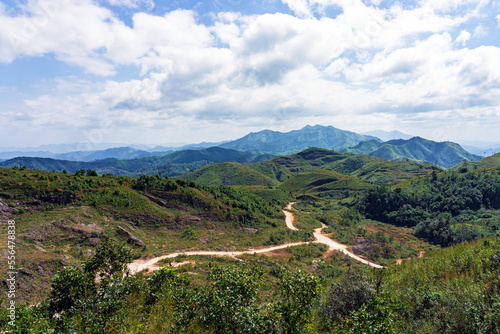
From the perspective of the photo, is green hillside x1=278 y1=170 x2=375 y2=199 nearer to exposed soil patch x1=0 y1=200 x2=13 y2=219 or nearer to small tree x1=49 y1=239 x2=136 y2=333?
exposed soil patch x1=0 y1=200 x2=13 y2=219

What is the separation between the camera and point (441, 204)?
98.2 meters

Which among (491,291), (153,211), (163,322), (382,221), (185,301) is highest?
(185,301)

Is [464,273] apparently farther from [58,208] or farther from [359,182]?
[359,182]

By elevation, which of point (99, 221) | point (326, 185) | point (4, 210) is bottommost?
point (326, 185)

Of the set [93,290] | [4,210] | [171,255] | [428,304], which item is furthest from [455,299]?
[4,210]

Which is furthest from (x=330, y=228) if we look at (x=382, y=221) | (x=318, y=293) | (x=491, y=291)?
(x=318, y=293)

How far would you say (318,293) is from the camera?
10734 mm

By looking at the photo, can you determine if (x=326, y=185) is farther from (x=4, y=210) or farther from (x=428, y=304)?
(x=4, y=210)

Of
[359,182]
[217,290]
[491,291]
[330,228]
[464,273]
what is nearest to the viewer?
[217,290]

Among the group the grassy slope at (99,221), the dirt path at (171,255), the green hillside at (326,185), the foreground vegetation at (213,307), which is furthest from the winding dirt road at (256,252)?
the green hillside at (326,185)

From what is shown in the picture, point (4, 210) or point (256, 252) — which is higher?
point (4, 210)

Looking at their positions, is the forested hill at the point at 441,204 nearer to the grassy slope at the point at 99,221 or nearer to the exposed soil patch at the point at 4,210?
the grassy slope at the point at 99,221

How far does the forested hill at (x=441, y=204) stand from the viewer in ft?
254

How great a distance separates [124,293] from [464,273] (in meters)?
26.6
